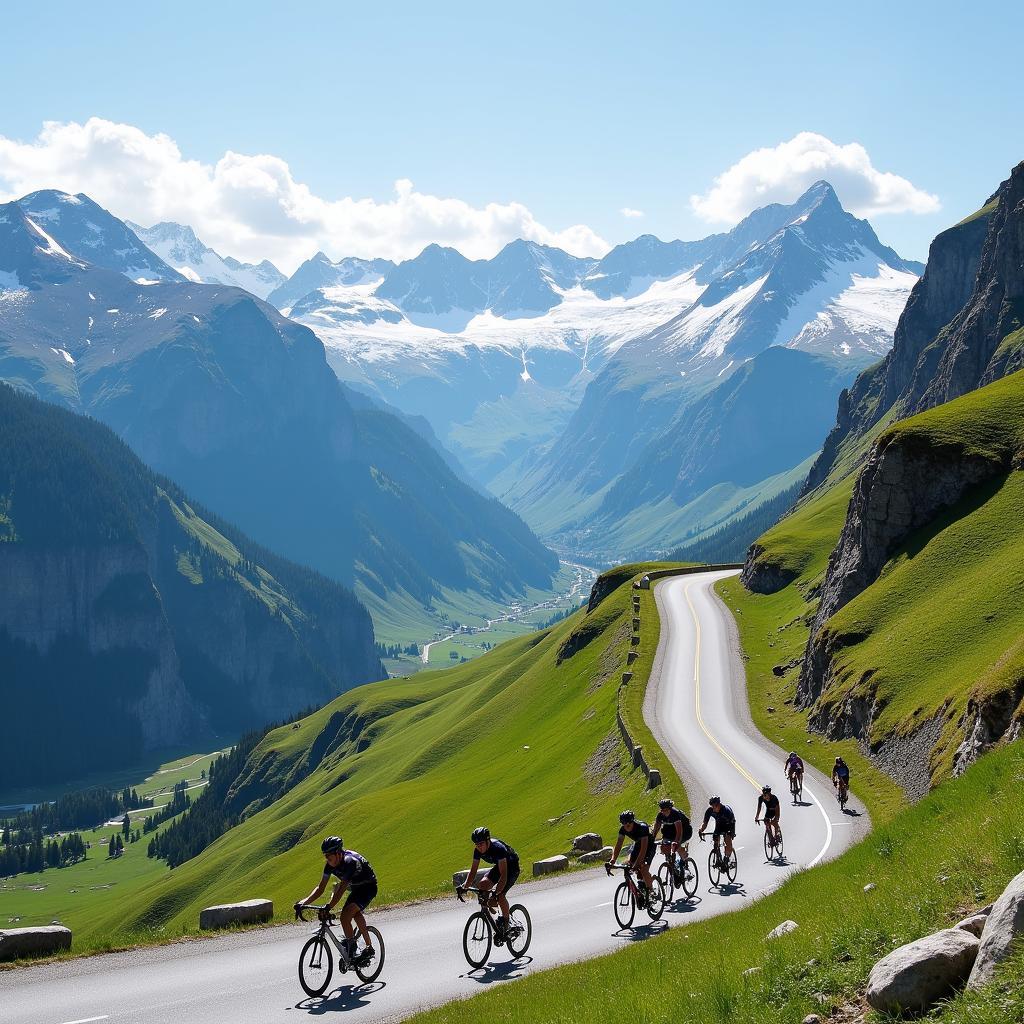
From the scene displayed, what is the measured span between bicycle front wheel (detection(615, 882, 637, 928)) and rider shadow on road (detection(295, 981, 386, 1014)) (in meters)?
8.65

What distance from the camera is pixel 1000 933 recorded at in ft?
46.0

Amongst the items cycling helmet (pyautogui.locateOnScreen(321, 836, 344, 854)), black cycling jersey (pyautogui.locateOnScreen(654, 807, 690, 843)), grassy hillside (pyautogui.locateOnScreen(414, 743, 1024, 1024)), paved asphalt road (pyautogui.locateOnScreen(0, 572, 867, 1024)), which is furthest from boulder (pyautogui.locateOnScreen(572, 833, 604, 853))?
cycling helmet (pyautogui.locateOnScreen(321, 836, 344, 854))

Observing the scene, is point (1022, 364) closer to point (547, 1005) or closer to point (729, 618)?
point (729, 618)

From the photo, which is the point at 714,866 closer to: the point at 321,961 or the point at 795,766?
the point at 795,766

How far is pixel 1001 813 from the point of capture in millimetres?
20625

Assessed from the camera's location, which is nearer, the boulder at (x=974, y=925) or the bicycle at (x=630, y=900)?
the boulder at (x=974, y=925)

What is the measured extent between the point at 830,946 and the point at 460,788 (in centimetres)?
8080

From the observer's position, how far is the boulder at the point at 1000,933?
13.9m

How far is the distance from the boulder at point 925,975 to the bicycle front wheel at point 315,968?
47.7 ft

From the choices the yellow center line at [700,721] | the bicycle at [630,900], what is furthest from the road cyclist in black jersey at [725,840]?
the yellow center line at [700,721]

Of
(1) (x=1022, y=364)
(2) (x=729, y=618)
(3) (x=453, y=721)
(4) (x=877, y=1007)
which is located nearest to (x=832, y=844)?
(4) (x=877, y=1007)

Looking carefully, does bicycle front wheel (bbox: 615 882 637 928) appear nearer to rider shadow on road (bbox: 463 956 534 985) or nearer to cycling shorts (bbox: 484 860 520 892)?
rider shadow on road (bbox: 463 956 534 985)

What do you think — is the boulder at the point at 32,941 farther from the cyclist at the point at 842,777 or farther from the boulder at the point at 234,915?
the cyclist at the point at 842,777

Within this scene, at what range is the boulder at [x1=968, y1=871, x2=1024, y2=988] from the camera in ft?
45.5
